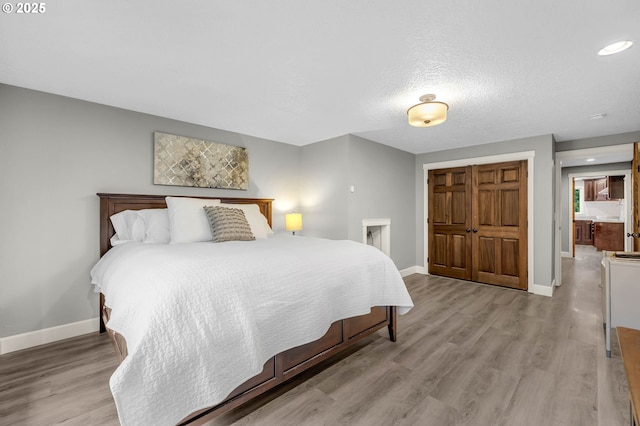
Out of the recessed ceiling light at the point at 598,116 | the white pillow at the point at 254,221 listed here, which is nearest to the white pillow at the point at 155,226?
the white pillow at the point at 254,221

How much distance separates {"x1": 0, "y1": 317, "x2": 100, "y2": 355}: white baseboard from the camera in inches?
93.0

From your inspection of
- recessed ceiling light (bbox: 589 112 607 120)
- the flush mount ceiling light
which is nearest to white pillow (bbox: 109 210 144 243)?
the flush mount ceiling light

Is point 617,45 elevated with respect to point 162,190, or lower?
elevated

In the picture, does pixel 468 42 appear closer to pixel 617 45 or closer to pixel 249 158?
pixel 617 45

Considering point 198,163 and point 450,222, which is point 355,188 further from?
point 198,163

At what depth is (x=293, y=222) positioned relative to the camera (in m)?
4.19

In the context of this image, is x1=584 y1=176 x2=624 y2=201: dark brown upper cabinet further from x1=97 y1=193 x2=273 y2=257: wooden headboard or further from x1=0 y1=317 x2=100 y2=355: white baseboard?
x1=0 y1=317 x2=100 y2=355: white baseboard

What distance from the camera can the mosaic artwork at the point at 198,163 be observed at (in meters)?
3.18

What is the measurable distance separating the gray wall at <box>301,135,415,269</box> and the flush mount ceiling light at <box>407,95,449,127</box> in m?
1.39

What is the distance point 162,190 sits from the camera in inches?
126

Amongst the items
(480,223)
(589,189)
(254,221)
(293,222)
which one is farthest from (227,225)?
(589,189)

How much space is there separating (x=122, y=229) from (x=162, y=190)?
25.2 inches

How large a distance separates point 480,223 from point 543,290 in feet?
4.14

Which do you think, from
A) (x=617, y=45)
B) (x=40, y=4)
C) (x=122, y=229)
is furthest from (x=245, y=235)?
(x=617, y=45)
